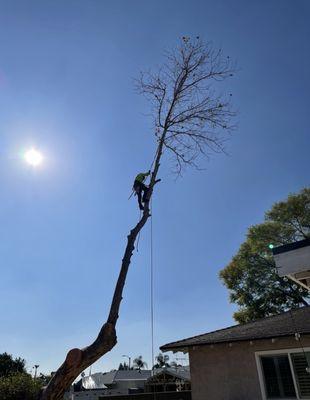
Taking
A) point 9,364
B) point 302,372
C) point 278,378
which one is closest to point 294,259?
point 302,372

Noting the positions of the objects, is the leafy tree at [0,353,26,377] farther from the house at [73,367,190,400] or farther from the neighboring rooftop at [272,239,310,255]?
the neighboring rooftop at [272,239,310,255]

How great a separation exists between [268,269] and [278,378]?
1750 centimetres

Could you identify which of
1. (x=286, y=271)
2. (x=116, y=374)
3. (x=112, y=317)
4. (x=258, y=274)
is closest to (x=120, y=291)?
(x=112, y=317)

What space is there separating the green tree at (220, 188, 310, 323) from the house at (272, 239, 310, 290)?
828 inches

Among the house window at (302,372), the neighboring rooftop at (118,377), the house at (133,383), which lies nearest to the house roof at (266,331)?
the house window at (302,372)

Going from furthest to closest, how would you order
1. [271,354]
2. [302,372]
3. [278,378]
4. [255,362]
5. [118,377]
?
[118,377] < [255,362] < [271,354] < [278,378] < [302,372]

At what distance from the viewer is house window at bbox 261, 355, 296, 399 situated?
1116cm

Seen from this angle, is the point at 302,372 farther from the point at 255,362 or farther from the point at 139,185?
the point at 139,185

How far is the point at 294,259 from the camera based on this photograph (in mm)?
7371

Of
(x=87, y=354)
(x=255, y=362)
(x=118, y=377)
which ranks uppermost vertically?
(x=118, y=377)

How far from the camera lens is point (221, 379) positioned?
40.5ft

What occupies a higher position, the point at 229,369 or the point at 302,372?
the point at 229,369

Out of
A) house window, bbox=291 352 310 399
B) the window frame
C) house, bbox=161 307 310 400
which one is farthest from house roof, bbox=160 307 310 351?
house window, bbox=291 352 310 399

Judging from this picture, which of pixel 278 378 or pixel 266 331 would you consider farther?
pixel 266 331
